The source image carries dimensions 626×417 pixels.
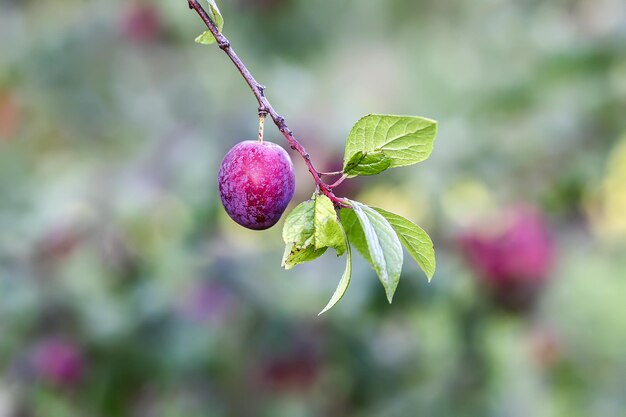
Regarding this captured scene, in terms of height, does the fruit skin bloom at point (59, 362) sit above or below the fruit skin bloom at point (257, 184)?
below

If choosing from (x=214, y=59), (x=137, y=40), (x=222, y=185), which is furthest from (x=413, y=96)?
(x=222, y=185)

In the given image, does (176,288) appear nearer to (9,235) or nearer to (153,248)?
(153,248)

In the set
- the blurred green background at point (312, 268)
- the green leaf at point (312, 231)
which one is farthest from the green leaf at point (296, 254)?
the blurred green background at point (312, 268)

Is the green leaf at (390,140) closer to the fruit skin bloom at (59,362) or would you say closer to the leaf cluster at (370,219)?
the leaf cluster at (370,219)

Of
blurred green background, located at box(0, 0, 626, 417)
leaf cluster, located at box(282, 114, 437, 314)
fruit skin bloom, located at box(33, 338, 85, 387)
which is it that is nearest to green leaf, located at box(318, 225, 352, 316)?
leaf cluster, located at box(282, 114, 437, 314)

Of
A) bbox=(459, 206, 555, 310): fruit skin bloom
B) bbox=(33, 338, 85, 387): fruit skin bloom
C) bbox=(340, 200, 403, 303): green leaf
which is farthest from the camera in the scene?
bbox=(459, 206, 555, 310): fruit skin bloom

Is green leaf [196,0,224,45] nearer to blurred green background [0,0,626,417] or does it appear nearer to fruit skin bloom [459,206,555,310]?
blurred green background [0,0,626,417]

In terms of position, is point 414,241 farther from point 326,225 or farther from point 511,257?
point 511,257
